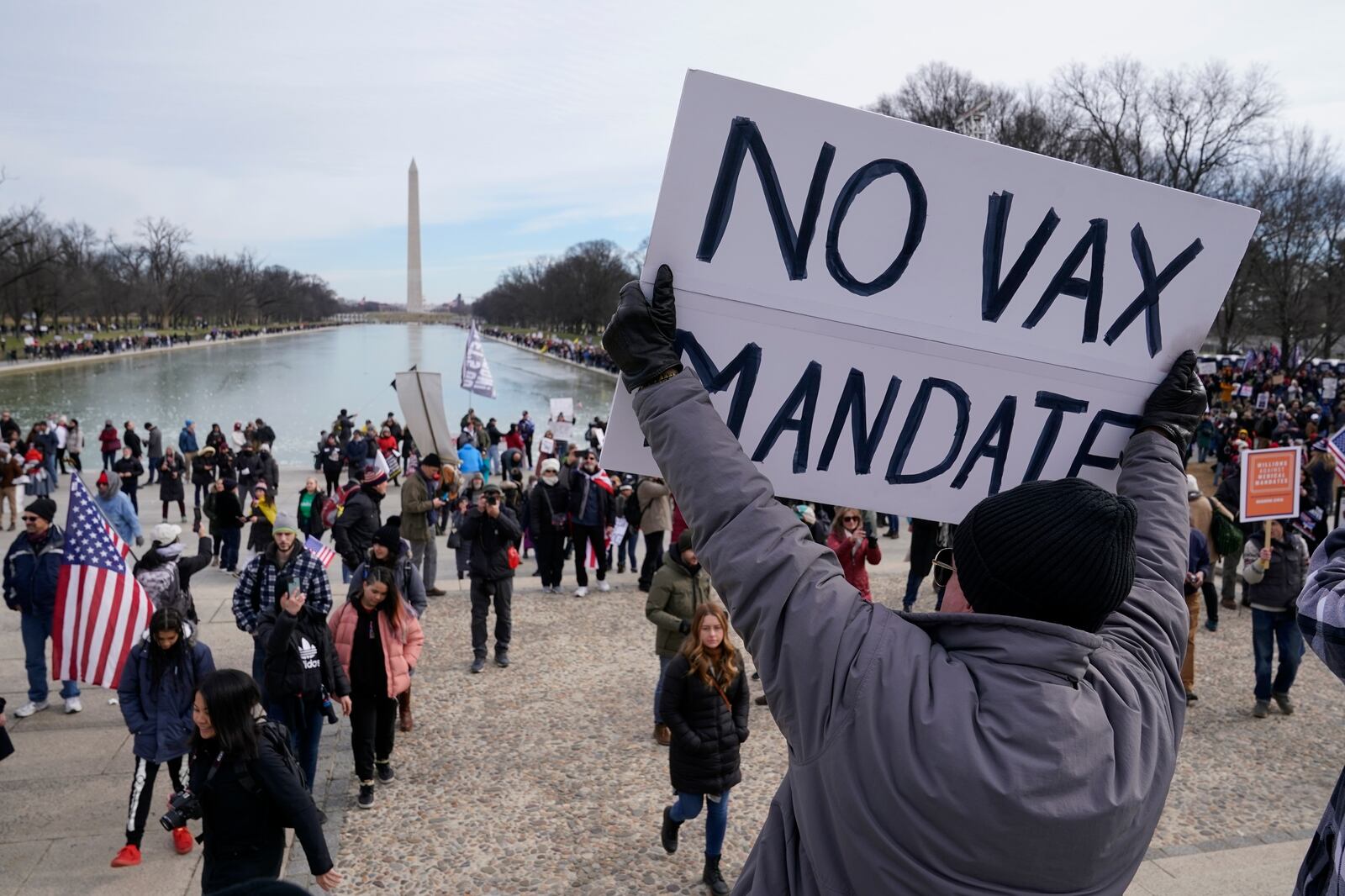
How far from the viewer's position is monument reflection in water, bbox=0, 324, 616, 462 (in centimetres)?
3130

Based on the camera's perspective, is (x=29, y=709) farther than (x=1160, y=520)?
Yes

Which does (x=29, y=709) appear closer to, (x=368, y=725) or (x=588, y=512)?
(x=368, y=725)

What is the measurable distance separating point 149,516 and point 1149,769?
731 inches

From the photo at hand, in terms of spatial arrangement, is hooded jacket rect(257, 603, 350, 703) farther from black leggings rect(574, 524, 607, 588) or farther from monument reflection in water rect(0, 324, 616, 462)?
monument reflection in water rect(0, 324, 616, 462)

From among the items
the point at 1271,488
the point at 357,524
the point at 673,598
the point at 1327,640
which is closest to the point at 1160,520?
the point at 1327,640

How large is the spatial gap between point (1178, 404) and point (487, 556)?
720 cm

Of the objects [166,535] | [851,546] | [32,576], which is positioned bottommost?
[851,546]

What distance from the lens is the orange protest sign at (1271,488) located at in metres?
7.78

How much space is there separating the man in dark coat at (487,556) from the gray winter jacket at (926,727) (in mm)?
7273

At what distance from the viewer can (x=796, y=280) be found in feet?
5.90

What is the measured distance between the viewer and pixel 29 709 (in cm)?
704

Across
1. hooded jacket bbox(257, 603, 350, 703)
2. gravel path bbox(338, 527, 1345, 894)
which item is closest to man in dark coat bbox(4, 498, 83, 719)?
hooded jacket bbox(257, 603, 350, 703)

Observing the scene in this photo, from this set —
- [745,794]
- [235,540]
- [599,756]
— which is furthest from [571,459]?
[745,794]

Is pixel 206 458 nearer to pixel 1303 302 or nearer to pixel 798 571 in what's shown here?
pixel 798 571
